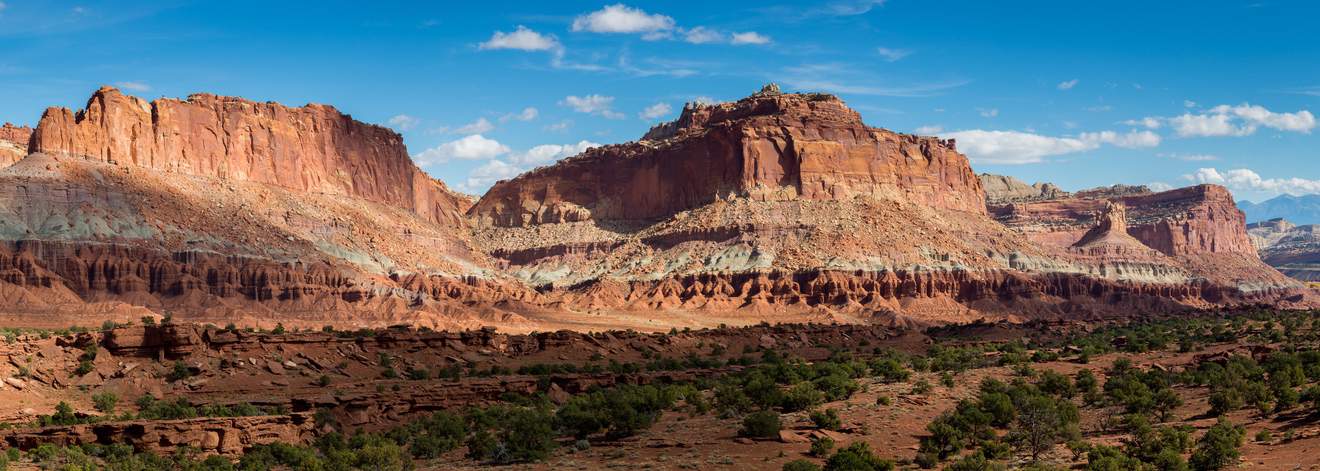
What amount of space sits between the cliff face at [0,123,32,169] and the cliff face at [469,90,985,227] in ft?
160

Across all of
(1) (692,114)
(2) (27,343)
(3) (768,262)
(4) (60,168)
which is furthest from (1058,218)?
(2) (27,343)

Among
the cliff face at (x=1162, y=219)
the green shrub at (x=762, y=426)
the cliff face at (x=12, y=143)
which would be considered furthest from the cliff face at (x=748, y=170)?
the green shrub at (x=762, y=426)

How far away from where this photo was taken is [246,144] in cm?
12206

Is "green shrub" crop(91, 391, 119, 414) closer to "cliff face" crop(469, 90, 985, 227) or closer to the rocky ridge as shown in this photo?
the rocky ridge

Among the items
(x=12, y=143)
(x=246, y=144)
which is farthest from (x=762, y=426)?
(x=12, y=143)

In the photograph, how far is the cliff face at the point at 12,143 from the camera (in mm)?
115306

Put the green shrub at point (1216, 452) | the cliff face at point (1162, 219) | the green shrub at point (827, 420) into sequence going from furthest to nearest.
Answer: the cliff face at point (1162, 219) → the green shrub at point (827, 420) → the green shrub at point (1216, 452)

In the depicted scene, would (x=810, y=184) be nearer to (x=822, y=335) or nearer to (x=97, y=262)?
(x=822, y=335)

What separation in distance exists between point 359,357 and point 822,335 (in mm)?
38031

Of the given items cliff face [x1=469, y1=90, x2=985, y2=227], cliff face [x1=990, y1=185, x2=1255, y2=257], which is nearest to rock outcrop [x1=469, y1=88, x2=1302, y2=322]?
cliff face [x1=469, y1=90, x2=985, y2=227]

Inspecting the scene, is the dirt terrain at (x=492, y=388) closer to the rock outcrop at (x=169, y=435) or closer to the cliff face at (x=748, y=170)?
the rock outcrop at (x=169, y=435)

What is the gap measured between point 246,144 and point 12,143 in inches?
783

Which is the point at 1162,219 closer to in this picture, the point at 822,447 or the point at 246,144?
the point at 246,144

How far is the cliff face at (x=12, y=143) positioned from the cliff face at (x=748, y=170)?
160 feet
